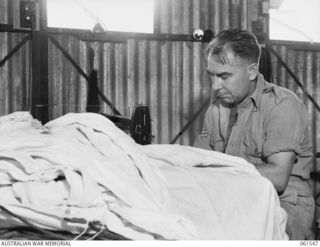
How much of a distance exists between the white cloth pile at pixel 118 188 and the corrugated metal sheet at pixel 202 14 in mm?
5276

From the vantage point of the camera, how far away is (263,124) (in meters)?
2.22

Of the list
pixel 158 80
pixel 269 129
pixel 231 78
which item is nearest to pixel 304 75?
pixel 158 80

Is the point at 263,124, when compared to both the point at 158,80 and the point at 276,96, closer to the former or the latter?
the point at 276,96

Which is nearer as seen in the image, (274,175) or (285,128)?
(274,175)

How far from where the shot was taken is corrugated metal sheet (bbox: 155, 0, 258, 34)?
6648 millimetres

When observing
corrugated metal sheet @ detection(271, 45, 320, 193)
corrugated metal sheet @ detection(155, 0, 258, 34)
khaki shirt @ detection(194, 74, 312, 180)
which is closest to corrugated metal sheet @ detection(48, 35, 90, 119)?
corrugated metal sheet @ detection(155, 0, 258, 34)

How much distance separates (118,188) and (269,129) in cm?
112

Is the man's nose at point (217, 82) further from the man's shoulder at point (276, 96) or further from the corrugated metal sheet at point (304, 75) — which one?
the corrugated metal sheet at point (304, 75)

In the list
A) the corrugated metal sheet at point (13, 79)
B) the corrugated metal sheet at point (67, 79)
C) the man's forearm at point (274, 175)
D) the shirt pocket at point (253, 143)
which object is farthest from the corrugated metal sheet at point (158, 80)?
the man's forearm at point (274, 175)

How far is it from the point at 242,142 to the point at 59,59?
4.48m

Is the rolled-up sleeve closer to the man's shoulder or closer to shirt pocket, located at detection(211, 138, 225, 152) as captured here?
the man's shoulder

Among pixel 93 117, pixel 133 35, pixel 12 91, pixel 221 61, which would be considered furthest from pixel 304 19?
pixel 93 117

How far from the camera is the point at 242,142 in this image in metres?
2.28

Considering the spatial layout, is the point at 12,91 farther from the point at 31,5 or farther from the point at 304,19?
the point at 304,19
